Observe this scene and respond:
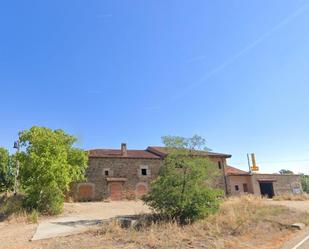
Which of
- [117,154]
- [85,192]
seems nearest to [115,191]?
[85,192]

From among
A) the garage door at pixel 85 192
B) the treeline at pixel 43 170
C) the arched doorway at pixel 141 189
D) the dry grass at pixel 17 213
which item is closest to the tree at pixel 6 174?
the garage door at pixel 85 192

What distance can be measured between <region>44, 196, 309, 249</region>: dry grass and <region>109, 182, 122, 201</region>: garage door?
17680 mm

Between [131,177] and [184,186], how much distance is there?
723 inches

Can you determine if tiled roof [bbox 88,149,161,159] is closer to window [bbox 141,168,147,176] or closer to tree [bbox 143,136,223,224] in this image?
window [bbox 141,168,147,176]

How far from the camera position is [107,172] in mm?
31422

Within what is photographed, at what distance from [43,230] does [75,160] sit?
9.04 metres

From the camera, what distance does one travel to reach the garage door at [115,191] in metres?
30.7

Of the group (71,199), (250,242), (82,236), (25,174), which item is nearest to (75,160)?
(25,174)

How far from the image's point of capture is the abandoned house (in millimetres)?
30484

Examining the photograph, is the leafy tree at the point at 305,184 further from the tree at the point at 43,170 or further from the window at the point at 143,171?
the tree at the point at 43,170

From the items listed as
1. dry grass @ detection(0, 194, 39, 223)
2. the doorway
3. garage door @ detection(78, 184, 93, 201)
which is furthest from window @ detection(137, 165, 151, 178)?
the doorway

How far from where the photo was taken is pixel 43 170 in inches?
691

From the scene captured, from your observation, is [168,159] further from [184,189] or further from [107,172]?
[107,172]

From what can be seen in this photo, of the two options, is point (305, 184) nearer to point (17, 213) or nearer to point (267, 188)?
point (267, 188)
